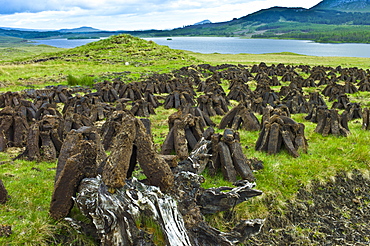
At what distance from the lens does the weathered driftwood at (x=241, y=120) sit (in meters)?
11.4

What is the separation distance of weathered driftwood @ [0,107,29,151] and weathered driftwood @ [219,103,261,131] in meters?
7.27

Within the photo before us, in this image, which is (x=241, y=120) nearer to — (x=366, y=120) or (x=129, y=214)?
(x=366, y=120)

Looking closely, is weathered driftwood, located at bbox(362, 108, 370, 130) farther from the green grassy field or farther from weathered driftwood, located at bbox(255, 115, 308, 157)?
weathered driftwood, located at bbox(255, 115, 308, 157)

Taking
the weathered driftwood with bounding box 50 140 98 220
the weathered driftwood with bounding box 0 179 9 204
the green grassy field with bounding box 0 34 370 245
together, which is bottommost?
the green grassy field with bounding box 0 34 370 245

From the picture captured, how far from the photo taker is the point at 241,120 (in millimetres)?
11773

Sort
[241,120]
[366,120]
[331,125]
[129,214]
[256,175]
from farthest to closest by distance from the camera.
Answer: [241,120] → [366,120] → [331,125] → [256,175] → [129,214]

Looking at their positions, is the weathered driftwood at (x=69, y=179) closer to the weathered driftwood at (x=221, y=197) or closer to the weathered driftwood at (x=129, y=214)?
the weathered driftwood at (x=129, y=214)

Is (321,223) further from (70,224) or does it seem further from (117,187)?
(70,224)

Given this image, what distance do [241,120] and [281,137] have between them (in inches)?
115

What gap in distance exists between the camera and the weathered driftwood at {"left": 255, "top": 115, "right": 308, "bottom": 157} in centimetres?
877

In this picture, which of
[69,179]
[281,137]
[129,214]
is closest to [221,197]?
[129,214]

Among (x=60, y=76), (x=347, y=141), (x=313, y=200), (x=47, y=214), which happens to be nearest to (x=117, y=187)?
(x=47, y=214)

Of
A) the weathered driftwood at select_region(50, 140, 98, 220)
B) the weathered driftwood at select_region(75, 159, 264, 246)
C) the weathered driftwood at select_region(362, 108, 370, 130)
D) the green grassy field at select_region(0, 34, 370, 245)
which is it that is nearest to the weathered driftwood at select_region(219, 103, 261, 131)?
the green grassy field at select_region(0, 34, 370, 245)

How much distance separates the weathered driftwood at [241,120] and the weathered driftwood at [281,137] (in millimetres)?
2087
